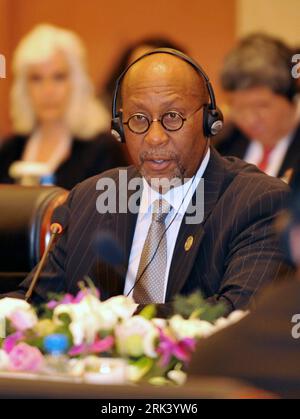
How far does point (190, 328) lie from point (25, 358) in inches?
11.4

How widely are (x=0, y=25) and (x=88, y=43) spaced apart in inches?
23.4

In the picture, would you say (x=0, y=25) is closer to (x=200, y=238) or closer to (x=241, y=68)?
(x=241, y=68)

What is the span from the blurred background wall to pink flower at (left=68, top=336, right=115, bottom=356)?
451 cm

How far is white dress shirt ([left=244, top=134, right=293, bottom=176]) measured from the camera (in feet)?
15.3

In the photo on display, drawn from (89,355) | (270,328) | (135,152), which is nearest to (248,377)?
(270,328)

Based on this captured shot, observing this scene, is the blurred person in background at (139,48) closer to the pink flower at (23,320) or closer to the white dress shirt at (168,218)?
the white dress shirt at (168,218)

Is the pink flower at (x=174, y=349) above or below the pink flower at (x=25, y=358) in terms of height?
above

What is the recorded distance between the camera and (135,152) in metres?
2.84

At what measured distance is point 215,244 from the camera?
2.70 m

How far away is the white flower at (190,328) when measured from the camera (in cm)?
179

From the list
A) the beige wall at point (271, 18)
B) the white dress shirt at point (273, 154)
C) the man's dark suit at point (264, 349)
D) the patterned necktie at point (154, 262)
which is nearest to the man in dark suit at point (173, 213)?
the patterned necktie at point (154, 262)

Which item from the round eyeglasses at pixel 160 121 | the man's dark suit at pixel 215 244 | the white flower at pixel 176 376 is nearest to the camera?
the white flower at pixel 176 376

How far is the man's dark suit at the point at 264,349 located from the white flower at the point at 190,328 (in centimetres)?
26

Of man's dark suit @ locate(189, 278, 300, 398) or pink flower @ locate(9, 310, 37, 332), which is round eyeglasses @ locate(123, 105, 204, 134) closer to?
pink flower @ locate(9, 310, 37, 332)
